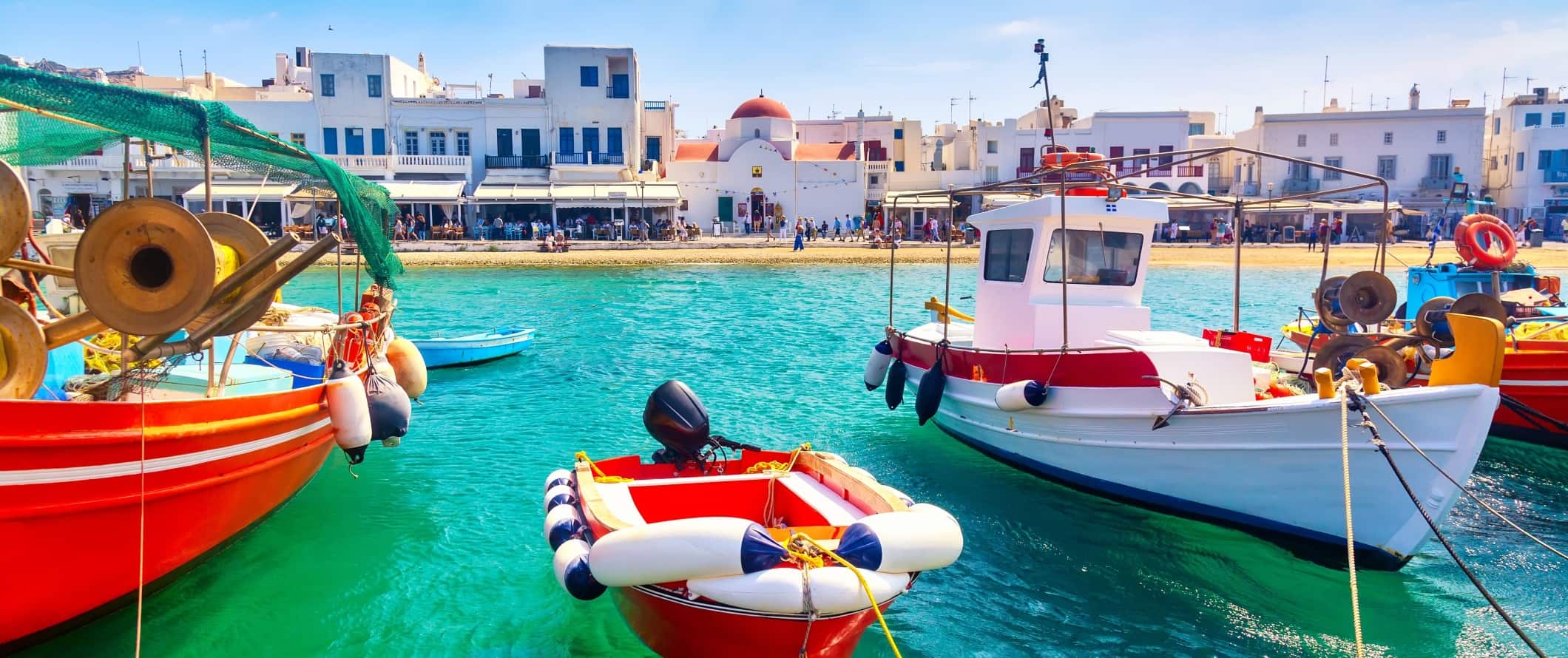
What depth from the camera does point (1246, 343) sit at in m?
11.8

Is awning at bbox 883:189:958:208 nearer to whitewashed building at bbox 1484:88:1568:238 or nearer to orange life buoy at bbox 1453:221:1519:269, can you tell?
orange life buoy at bbox 1453:221:1519:269

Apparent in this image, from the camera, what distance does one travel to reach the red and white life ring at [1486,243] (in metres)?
14.6

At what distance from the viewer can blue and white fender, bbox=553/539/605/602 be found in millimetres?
5859

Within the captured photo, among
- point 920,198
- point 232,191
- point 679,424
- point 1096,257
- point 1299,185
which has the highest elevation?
point 1299,185

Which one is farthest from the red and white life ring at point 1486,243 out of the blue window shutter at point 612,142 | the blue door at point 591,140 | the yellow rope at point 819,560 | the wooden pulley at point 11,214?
the blue door at point 591,140

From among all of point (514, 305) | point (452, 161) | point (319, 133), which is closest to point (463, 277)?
point (514, 305)

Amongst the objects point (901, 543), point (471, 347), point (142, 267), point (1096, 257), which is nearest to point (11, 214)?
point (142, 267)

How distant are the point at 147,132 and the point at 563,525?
3.76 metres

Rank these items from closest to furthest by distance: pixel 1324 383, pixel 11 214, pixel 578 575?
pixel 578 575 < pixel 11 214 < pixel 1324 383

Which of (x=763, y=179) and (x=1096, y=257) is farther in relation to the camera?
(x=763, y=179)

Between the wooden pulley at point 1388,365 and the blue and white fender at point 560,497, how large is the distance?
781cm

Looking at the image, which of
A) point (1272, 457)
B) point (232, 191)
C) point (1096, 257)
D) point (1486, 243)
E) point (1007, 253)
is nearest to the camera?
point (1272, 457)

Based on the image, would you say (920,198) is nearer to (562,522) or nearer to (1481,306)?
(1481,306)

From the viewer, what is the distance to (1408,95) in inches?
2313
